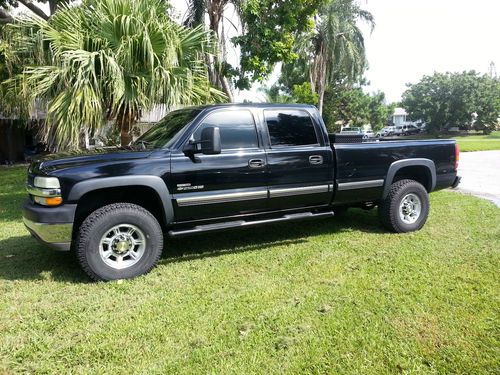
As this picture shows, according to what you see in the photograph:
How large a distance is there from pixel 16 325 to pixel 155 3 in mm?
5959

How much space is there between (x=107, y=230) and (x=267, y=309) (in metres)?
1.80

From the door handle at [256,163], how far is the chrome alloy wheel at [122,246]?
1.43 m

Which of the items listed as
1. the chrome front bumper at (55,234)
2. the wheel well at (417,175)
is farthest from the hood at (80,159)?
the wheel well at (417,175)

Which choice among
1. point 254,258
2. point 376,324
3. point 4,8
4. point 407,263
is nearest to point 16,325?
point 254,258

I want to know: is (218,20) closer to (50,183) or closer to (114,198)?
(114,198)

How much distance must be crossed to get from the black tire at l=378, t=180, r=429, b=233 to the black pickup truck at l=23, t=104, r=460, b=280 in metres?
0.02

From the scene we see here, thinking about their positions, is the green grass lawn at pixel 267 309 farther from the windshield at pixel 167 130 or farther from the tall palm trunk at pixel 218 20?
the tall palm trunk at pixel 218 20

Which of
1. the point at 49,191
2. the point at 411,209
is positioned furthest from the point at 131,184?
the point at 411,209

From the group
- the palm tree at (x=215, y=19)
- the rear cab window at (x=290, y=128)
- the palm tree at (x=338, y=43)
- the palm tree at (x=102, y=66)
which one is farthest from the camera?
the palm tree at (x=338, y=43)

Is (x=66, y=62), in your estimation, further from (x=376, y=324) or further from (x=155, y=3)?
(x=376, y=324)

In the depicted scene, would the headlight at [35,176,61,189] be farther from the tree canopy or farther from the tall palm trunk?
the tree canopy

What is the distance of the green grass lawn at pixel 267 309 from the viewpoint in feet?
9.12

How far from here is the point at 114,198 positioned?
4387 millimetres

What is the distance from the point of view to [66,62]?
21.2 feet
